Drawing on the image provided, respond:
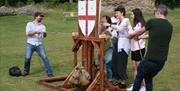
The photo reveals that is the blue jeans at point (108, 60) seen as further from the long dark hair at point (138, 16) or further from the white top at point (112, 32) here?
the long dark hair at point (138, 16)

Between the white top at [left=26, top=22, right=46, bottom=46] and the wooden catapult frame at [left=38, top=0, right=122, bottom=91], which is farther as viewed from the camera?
the white top at [left=26, top=22, right=46, bottom=46]

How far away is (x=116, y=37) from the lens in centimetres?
1066

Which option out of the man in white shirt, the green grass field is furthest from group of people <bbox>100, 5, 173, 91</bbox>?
the man in white shirt

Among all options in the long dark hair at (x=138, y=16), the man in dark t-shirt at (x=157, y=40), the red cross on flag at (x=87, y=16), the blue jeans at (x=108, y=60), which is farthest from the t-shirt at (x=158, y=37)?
the blue jeans at (x=108, y=60)

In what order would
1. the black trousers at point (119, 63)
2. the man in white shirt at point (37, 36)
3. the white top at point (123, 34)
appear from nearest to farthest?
1. the white top at point (123, 34)
2. the black trousers at point (119, 63)
3. the man in white shirt at point (37, 36)

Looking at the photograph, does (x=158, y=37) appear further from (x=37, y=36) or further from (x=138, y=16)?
(x=37, y=36)

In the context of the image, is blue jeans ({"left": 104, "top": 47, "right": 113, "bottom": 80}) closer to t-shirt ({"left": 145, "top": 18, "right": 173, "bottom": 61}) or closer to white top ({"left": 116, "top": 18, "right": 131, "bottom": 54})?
white top ({"left": 116, "top": 18, "right": 131, "bottom": 54})

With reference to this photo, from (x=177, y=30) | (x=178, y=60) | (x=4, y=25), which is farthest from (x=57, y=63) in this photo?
(x=4, y=25)

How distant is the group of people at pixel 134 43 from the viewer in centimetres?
820

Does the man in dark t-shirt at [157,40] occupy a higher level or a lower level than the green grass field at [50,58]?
higher

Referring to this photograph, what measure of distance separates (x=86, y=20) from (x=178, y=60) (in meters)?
5.91

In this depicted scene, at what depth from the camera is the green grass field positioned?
36.2ft

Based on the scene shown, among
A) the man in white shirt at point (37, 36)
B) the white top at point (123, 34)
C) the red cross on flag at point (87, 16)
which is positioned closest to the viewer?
the red cross on flag at point (87, 16)

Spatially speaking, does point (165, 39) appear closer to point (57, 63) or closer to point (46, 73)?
point (46, 73)
